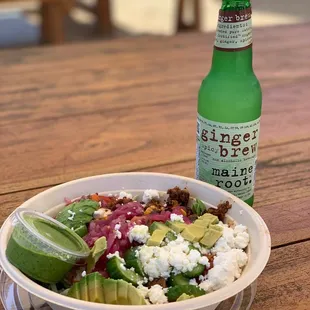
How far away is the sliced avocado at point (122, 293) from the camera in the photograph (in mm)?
602

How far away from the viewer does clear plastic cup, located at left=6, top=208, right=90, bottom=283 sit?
630 mm

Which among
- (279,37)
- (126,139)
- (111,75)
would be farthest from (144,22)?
(126,139)

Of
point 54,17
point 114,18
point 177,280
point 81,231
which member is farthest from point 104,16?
point 177,280

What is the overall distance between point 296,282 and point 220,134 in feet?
0.70

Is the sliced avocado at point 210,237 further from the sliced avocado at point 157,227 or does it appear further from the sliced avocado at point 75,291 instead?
the sliced avocado at point 75,291

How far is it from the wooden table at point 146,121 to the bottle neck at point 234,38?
0.24 meters

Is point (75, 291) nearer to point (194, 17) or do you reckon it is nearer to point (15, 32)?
point (15, 32)

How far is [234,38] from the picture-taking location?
756mm

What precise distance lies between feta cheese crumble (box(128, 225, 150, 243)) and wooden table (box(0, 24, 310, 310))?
0.51ft

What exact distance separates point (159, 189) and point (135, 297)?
0.25 meters

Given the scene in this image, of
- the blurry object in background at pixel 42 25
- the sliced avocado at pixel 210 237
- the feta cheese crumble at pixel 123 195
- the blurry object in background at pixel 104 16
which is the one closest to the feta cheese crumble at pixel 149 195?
the feta cheese crumble at pixel 123 195

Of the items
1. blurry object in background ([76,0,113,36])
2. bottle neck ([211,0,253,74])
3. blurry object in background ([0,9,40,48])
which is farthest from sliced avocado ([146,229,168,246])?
blurry object in background ([76,0,113,36])

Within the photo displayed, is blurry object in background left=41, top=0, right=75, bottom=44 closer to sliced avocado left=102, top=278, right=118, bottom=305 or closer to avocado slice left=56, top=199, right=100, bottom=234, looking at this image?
avocado slice left=56, top=199, right=100, bottom=234

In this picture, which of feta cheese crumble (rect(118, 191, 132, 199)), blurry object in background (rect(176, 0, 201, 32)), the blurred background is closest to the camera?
feta cheese crumble (rect(118, 191, 132, 199))
